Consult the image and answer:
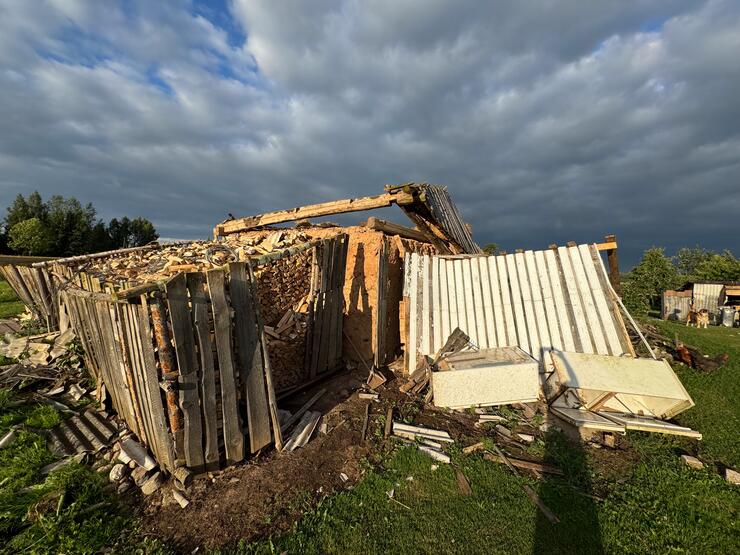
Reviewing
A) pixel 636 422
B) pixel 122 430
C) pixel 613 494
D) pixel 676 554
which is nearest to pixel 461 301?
pixel 636 422

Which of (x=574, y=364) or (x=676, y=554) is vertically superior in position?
(x=574, y=364)

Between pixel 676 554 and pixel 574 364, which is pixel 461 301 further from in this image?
pixel 676 554

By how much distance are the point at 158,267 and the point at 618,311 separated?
8.47m

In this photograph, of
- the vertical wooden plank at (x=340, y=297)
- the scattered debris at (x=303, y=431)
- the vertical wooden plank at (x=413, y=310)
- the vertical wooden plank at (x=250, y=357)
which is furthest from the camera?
the vertical wooden plank at (x=413, y=310)

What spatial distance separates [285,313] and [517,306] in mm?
4883

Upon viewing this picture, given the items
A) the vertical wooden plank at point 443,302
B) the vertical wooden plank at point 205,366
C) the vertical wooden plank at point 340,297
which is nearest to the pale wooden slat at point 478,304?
the vertical wooden plank at point 443,302

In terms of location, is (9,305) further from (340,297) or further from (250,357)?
(250,357)

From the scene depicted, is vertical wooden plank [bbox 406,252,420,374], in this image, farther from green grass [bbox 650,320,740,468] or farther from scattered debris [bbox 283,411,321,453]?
green grass [bbox 650,320,740,468]

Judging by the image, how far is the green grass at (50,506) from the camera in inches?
114

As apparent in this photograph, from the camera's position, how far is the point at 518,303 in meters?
6.78

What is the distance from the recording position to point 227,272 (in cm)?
400

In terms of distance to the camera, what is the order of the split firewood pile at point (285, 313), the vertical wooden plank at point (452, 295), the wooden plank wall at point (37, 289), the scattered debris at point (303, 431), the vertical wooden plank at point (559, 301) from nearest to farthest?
the scattered debris at point (303, 431), the split firewood pile at point (285, 313), the vertical wooden plank at point (559, 301), the vertical wooden plank at point (452, 295), the wooden plank wall at point (37, 289)

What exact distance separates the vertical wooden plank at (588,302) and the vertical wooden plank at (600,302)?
2.3 inches

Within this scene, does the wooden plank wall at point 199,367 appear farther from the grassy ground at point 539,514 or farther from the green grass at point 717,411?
the green grass at point 717,411
